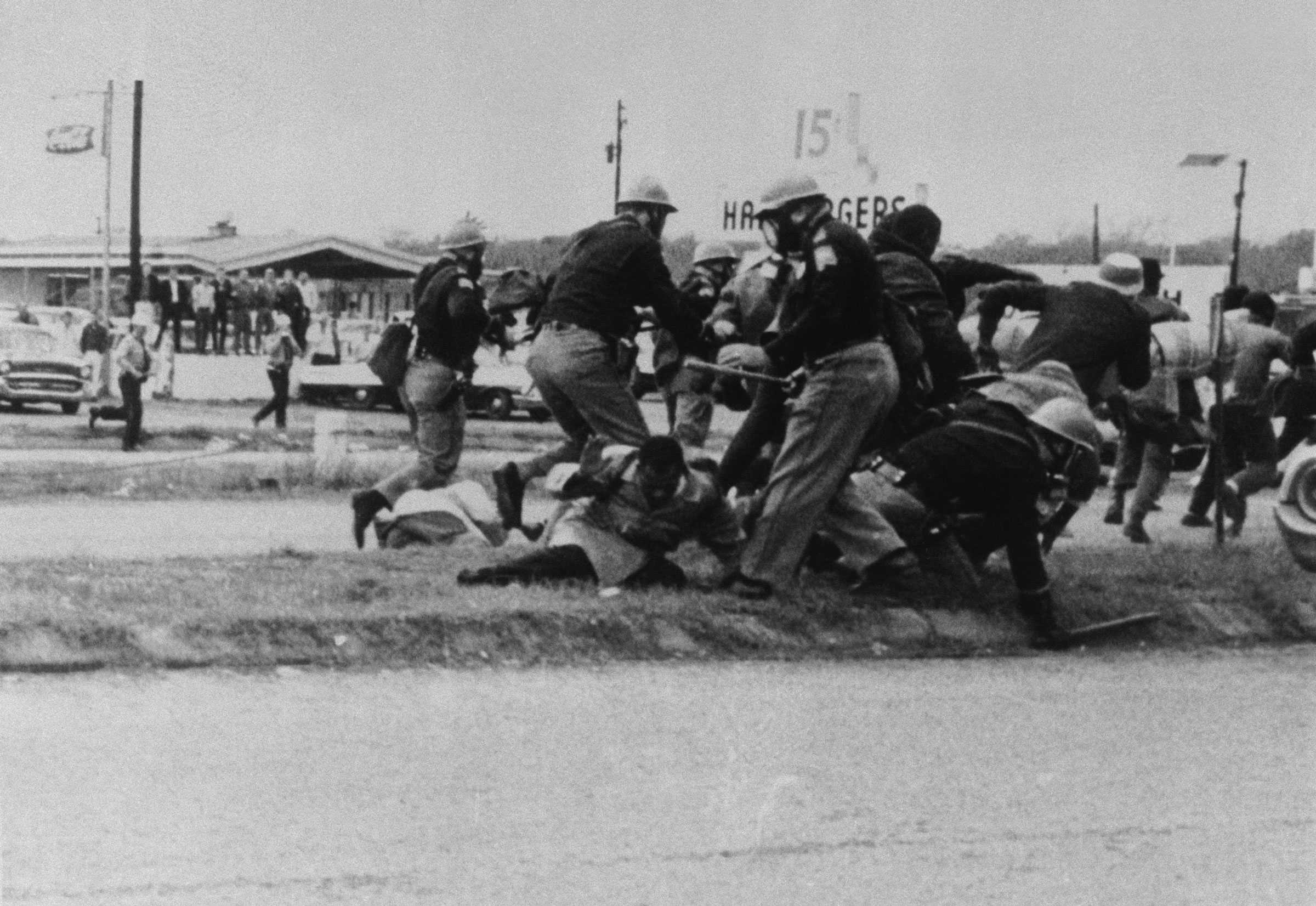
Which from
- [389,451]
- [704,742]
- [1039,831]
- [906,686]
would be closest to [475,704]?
[704,742]

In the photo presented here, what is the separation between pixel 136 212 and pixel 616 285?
905 centimetres

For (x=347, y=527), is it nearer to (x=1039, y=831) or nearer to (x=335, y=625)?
(x=335, y=625)

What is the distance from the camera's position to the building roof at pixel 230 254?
21156 mm

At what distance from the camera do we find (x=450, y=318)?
10.4m

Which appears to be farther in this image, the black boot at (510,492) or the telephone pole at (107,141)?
the telephone pole at (107,141)

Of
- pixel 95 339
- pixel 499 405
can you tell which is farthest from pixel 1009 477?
pixel 499 405

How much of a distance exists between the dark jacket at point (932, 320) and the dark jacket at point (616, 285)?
0.92m

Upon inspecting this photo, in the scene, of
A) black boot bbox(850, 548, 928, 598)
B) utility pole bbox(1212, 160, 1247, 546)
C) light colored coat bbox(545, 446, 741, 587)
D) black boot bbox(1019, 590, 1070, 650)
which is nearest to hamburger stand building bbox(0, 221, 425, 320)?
utility pole bbox(1212, 160, 1247, 546)

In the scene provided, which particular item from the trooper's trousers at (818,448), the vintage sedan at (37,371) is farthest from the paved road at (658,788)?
the vintage sedan at (37,371)

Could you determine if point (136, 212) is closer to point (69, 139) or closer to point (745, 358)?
point (69, 139)

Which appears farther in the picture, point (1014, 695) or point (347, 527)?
point (347, 527)

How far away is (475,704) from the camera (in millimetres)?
6785

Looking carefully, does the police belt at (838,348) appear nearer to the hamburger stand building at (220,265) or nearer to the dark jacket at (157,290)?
the hamburger stand building at (220,265)

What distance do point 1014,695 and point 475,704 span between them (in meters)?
1.89
